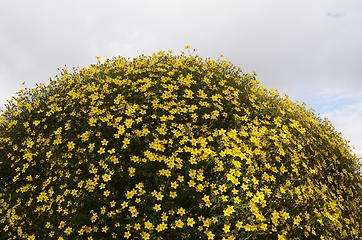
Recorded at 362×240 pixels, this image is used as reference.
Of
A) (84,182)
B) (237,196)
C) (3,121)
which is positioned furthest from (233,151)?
(3,121)

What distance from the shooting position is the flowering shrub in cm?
505

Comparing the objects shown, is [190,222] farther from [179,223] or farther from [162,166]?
[162,166]

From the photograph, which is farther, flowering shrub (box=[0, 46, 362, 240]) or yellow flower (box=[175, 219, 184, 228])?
flowering shrub (box=[0, 46, 362, 240])

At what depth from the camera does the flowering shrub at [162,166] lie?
5.05 m

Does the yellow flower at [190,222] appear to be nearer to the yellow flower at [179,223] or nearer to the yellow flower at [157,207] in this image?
the yellow flower at [179,223]

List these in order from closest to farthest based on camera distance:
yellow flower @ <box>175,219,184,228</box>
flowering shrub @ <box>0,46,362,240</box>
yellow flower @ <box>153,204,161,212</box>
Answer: yellow flower @ <box>175,219,184,228</box> < yellow flower @ <box>153,204,161,212</box> < flowering shrub @ <box>0,46,362,240</box>

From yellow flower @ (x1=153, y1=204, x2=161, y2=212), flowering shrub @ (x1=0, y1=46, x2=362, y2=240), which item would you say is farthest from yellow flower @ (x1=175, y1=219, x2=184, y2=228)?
yellow flower @ (x1=153, y1=204, x2=161, y2=212)

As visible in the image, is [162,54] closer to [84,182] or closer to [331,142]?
[84,182]

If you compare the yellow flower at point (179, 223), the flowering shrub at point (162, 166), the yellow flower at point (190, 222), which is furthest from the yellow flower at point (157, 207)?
the yellow flower at point (190, 222)

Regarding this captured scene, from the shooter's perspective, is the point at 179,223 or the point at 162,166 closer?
the point at 179,223

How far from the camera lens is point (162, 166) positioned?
17.7 feet

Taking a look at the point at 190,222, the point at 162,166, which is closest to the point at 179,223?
the point at 190,222

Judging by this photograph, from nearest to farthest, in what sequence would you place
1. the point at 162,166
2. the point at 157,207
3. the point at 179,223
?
the point at 179,223, the point at 157,207, the point at 162,166

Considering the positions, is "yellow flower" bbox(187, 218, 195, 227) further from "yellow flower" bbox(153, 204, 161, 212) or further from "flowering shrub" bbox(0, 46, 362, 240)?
"yellow flower" bbox(153, 204, 161, 212)
